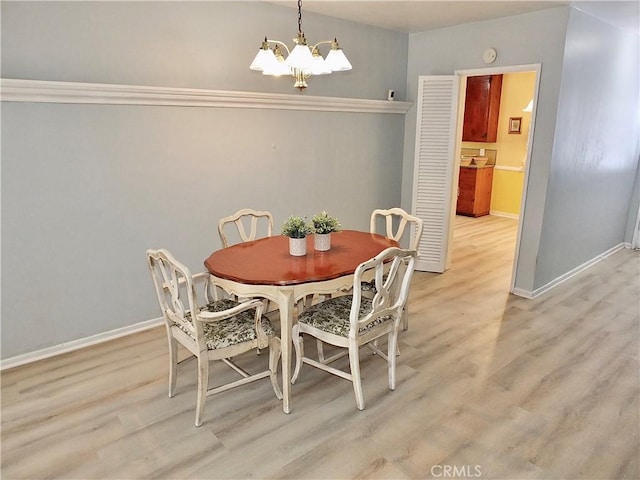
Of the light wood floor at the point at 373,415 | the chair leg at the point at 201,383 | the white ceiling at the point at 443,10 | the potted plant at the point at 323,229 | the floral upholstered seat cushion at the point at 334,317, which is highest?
the white ceiling at the point at 443,10

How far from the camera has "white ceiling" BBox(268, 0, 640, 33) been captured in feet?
11.7

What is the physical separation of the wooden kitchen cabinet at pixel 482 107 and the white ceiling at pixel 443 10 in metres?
3.15

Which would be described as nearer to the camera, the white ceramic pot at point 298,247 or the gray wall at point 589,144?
the white ceramic pot at point 298,247

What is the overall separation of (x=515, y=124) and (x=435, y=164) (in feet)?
12.4

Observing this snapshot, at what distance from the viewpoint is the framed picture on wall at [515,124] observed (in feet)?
24.5

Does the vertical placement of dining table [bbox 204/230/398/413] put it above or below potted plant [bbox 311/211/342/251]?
below

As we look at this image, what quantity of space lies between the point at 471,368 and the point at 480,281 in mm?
1803

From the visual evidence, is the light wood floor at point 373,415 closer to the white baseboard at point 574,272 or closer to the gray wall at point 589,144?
the white baseboard at point 574,272

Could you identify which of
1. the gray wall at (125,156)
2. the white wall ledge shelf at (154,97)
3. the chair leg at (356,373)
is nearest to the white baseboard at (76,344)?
the gray wall at (125,156)

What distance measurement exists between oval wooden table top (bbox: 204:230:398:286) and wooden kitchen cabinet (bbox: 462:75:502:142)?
17.7ft

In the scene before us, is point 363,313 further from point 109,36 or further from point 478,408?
point 109,36

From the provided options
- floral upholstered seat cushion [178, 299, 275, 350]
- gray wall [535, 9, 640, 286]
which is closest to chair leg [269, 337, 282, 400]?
floral upholstered seat cushion [178, 299, 275, 350]

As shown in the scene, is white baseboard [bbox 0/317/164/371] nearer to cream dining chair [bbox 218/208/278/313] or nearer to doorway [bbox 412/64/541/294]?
cream dining chair [bbox 218/208/278/313]

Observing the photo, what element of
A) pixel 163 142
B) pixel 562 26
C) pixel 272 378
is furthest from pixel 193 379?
pixel 562 26
